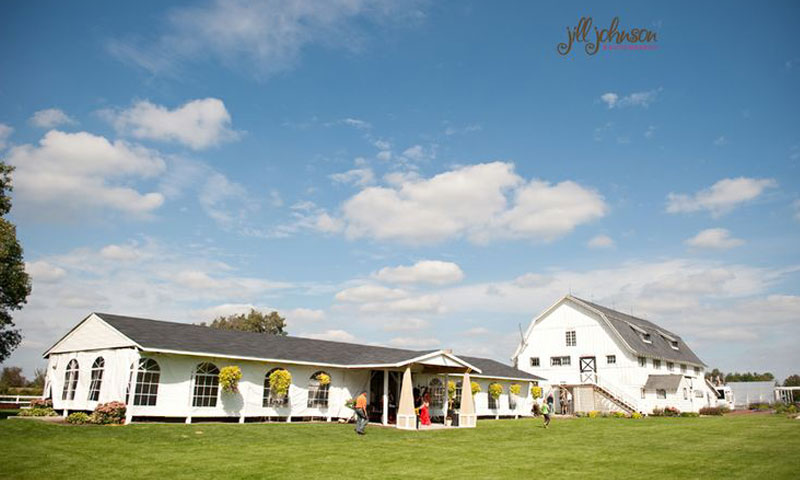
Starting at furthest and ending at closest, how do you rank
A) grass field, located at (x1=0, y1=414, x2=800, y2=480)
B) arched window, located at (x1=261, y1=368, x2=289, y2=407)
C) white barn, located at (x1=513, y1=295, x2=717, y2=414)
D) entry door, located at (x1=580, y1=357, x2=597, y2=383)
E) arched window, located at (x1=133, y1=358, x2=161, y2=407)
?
entry door, located at (x1=580, y1=357, x2=597, y2=383) < white barn, located at (x1=513, y1=295, x2=717, y2=414) < arched window, located at (x1=261, y1=368, x2=289, y2=407) < arched window, located at (x1=133, y1=358, x2=161, y2=407) < grass field, located at (x1=0, y1=414, x2=800, y2=480)

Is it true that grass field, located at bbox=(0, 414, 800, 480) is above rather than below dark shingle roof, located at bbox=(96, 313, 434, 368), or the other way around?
below

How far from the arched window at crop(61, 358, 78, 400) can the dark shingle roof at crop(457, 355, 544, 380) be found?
21.3 metres

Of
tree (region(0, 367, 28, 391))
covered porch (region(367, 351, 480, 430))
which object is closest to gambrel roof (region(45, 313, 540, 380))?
covered porch (region(367, 351, 480, 430))

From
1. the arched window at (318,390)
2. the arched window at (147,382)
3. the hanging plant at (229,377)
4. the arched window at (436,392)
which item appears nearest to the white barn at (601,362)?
the arched window at (436,392)

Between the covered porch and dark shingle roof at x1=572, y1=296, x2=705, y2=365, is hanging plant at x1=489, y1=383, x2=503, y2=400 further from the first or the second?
dark shingle roof at x1=572, y1=296, x2=705, y2=365

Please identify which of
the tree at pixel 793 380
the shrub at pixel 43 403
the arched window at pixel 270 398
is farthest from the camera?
the tree at pixel 793 380

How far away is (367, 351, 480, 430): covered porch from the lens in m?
24.0

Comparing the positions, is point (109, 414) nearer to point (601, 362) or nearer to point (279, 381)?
point (279, 381)

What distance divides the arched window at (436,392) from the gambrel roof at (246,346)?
218cm

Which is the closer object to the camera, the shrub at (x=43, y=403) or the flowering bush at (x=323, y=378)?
the shrub at (x=43, y=403)

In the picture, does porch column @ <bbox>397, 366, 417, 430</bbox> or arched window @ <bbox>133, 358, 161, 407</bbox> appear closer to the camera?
arched window @ <bbox>133, 358, 161, 407</bbox>

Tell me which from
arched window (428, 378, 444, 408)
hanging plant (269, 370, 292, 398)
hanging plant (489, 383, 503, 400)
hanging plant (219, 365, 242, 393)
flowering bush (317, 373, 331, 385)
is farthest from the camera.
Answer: hanging plant (489, 383, 503, 400)

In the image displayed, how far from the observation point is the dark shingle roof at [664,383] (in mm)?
39125

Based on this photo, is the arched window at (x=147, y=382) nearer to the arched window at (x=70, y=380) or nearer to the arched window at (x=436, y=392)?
the arched window at (x=70, y=380)
